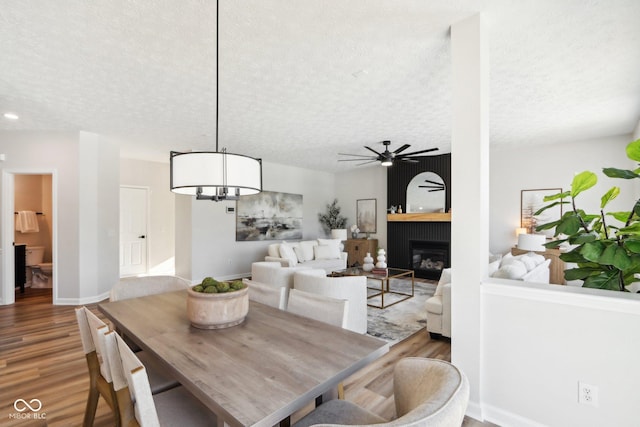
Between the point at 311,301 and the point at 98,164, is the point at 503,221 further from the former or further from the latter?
the point at 98,164

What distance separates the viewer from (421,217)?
22.4ft

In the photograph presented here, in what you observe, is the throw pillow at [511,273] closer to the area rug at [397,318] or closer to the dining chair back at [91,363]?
the area rug at [397,318]

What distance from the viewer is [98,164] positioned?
16.1 ft

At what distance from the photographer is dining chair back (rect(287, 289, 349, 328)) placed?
1.82m

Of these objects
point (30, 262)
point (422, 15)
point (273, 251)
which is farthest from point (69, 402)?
point (30, 262)

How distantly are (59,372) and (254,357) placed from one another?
246cm

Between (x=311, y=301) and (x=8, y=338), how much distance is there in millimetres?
3691

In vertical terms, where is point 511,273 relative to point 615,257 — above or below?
below

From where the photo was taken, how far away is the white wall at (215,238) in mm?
6371

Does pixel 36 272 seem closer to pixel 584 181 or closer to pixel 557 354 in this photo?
pixel 557 354

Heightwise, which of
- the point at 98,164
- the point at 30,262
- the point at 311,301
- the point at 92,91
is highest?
the point at 92,91

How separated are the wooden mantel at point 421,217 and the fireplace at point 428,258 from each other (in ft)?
1.68

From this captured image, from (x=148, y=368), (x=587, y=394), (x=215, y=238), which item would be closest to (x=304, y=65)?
(x=148, y=368)

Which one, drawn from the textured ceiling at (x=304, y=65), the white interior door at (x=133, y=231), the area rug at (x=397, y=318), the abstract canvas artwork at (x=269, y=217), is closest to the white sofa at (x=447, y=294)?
the area rug at (x=397, y=318)
